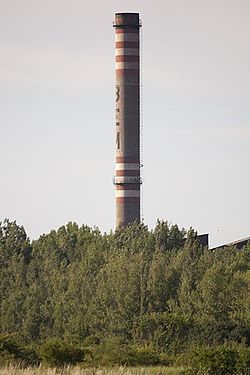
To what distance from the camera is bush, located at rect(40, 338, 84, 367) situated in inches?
1382

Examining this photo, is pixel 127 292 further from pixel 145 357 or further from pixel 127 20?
pixel 127 20

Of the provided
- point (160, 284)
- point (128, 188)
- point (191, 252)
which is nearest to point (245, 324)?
point (160, 284)

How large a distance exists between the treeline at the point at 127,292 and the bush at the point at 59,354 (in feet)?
20.8

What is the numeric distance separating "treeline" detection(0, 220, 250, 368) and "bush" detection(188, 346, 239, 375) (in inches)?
306

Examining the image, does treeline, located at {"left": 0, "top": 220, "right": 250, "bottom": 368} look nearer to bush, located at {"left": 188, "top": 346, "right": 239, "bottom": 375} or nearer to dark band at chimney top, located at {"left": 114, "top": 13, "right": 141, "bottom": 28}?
bush, located at {"left": 188, "top": 346, "right": 239, "bottom": 375}

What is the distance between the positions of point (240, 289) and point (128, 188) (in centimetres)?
2263

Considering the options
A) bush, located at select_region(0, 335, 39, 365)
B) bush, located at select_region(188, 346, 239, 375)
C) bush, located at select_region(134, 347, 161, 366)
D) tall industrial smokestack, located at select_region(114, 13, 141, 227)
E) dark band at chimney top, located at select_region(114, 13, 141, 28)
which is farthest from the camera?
dark band at chimney top, located at select_region(114, 13, 141, 28)

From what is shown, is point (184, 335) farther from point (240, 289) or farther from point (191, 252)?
point (191, 252)

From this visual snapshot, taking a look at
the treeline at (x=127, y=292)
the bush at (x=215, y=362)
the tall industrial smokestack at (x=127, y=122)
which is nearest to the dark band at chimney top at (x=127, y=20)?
the tall industrial smokestack at (x=127, y=122)

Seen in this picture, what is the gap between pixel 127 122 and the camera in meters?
74.4

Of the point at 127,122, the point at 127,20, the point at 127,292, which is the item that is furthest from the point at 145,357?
the point at 127,20

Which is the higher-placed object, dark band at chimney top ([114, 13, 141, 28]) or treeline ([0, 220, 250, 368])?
dark band at chimney top ([114, 13, 141, 28])

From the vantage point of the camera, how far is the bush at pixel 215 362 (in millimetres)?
33188

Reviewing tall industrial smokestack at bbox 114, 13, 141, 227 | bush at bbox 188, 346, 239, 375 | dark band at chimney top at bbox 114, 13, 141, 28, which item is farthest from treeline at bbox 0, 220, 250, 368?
dark band at chimney top at bbox 114, 13, 141, 28
